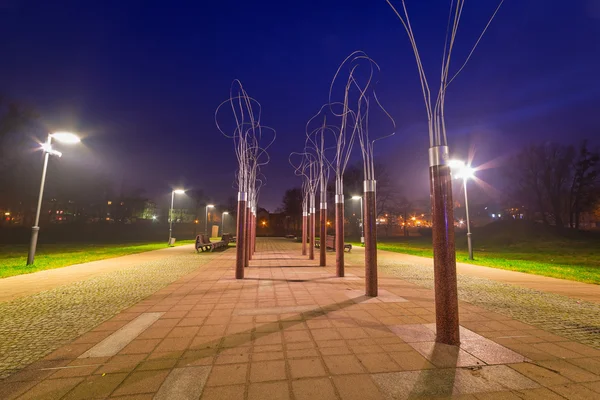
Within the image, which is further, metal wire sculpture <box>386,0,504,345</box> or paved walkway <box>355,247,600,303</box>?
paved walkway <box>355,247,600,303</box>

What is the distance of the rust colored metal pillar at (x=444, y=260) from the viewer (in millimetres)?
3766

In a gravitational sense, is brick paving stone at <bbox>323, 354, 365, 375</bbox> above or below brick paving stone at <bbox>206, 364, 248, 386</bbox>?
above

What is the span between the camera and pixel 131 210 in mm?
76188

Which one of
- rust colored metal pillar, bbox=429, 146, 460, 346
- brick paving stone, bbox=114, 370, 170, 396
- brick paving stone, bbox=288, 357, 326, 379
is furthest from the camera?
rust colored metal pillar, bbox=429, 146, 460, 346

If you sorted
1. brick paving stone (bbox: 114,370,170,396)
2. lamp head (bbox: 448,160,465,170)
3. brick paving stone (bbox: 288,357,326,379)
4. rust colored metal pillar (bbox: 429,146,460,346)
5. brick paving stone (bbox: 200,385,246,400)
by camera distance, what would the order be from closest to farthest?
brick paving stone (bbox: 200,385,246,400) → brick paving stone (bbox: 114,370,170,396) → brick paving stone (bbox: 288,357,326,379) → rust colored metal pillar (bbox: 429,146,460,346) → lamp head (bbox: 448,160,465,170)

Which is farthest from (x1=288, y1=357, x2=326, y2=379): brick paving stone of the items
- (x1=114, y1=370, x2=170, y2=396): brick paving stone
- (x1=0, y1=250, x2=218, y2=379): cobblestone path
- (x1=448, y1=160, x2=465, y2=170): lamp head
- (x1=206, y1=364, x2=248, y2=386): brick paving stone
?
(x1=448, y1=160, x2=465, y2=170): lamp head

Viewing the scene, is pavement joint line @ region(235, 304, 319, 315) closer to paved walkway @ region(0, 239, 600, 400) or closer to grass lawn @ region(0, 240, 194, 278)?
paved walkway @ region(0, 239, 600, 400)

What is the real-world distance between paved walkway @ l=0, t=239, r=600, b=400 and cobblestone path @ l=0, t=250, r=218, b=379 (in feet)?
0.93

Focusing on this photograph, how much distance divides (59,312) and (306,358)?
489 cm

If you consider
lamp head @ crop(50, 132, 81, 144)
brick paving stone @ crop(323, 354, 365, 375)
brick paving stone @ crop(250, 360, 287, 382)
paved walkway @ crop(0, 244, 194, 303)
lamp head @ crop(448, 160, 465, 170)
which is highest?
lamp head @ crop(50, 132, 81, 144)

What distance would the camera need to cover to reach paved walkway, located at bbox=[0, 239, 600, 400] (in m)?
2.66

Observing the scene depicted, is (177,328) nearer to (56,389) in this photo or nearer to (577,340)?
(56,389)

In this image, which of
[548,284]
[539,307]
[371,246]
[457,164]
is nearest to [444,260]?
[371,246]

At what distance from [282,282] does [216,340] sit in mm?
4311
